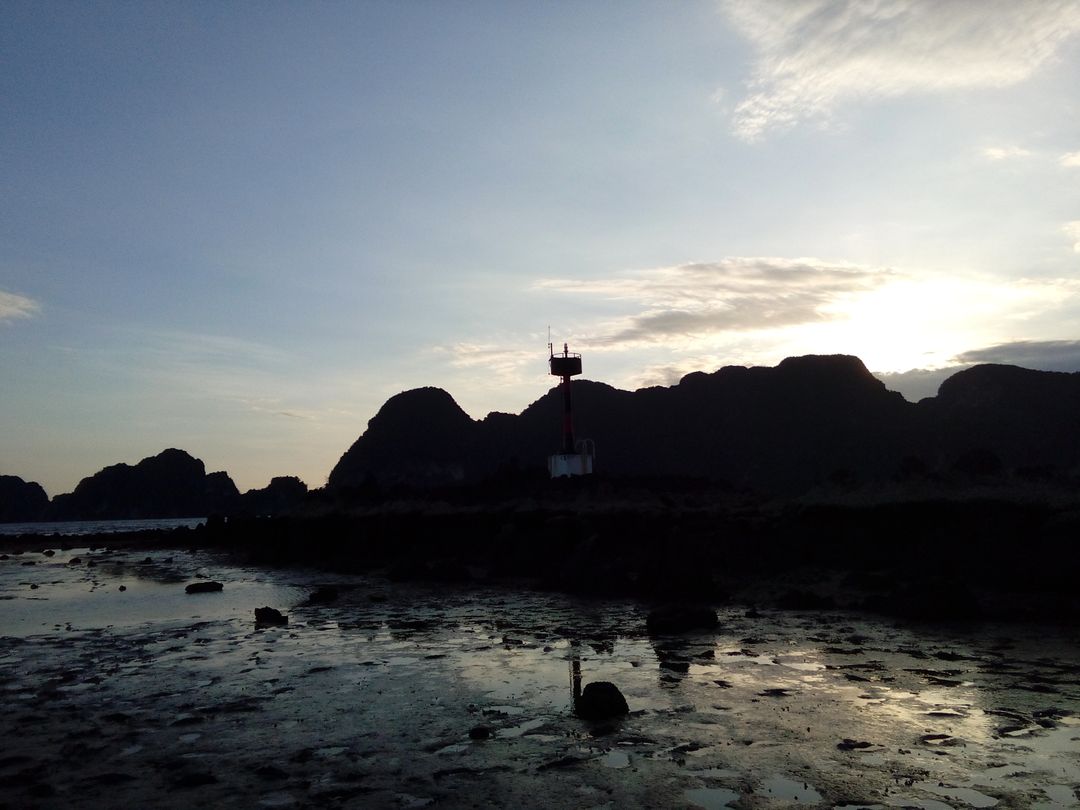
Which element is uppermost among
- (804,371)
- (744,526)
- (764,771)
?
(804,371)

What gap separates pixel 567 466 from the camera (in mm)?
62875

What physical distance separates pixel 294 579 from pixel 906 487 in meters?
27.3

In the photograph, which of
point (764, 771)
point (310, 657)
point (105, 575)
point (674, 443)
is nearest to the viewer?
point (764, 771)

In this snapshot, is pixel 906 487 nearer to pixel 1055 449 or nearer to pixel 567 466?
pixel 567 466

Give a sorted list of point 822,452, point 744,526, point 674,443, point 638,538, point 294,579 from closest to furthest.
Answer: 1. point 744,526
2. point 638,538
3. point 294,579
4. point 822,452
5. point 674,443

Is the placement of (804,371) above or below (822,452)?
above

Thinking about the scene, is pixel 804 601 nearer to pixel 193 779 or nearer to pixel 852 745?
pixel 852 745

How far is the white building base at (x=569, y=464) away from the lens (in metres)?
62.7

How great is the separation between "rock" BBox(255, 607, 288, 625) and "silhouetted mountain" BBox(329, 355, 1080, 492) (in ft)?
187

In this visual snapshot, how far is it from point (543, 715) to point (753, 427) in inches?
5478

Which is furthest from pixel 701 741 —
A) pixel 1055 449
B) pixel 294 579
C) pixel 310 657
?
pixel 1055 449

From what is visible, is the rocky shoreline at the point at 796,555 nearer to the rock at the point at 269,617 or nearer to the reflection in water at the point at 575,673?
the reflection in water at the point at 575,673

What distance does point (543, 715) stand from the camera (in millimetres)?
11648

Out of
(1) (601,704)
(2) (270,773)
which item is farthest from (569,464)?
(2) (270,773)
